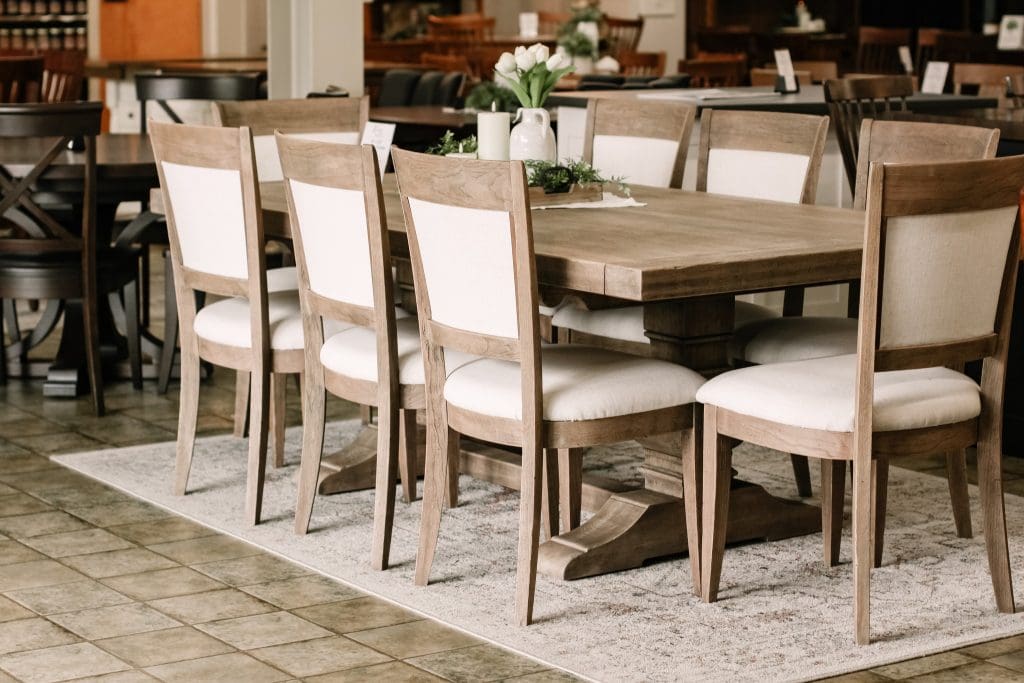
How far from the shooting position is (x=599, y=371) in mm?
3502

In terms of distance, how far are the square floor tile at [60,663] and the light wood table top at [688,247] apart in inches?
46.0

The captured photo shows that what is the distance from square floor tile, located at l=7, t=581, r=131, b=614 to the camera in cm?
356

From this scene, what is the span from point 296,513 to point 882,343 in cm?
162

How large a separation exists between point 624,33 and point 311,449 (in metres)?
10.7

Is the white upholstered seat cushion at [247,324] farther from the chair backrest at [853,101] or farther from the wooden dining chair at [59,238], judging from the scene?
the chair backrest at [853,101]

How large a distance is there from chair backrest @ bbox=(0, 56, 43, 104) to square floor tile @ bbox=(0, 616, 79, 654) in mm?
6147

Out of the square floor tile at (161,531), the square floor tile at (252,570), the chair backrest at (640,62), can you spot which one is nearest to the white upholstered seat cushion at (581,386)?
the square floor tile at (252,570)

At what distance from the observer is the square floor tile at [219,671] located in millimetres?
3139

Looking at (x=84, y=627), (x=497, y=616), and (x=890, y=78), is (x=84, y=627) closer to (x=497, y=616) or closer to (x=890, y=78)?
(x=497, y=616)

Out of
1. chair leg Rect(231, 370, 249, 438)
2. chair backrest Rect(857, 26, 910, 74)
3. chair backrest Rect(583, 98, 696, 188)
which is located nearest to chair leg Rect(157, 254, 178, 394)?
chair leg Rect(231, 370, 249, 438)

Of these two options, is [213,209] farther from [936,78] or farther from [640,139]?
[936,78]

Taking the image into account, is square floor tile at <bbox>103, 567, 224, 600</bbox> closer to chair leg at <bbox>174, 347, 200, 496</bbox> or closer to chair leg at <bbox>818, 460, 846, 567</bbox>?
chair leg at <bbox>174, 347, 200, 496</bbox>

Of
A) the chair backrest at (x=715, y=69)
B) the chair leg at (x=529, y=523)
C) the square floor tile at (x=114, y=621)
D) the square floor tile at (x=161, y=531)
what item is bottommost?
the square floor tile at (x=114, y=621)

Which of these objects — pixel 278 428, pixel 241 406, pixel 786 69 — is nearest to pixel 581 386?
pixel 278 428
